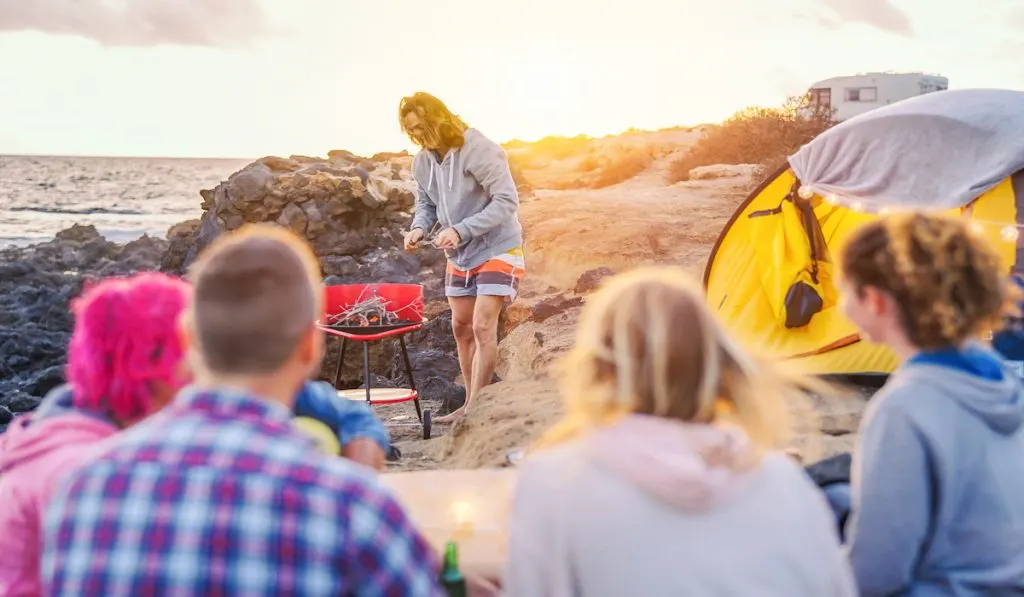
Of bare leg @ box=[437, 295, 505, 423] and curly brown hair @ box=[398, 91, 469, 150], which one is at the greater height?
curly brown hair @ box=[398, 91, 469, 150]

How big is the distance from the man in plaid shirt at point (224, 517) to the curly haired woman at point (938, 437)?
1.01 m

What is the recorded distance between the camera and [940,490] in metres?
1.98

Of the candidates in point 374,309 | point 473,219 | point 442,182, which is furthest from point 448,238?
point 374,309

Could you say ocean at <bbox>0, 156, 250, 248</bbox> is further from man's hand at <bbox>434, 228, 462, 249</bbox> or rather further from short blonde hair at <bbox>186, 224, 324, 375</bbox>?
short blonde hair at <bbox>186, 224, 324, 375</bbox>

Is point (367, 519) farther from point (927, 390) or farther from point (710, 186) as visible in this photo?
point (710, 186)

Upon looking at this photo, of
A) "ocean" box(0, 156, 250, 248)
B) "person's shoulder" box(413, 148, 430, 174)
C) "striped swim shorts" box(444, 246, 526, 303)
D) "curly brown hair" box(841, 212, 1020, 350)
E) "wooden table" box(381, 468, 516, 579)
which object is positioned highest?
"person's shoulder" box(413, 148, 430, 174)

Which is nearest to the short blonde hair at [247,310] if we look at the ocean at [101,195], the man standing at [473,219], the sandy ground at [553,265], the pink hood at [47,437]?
the pink hood at [47,437]

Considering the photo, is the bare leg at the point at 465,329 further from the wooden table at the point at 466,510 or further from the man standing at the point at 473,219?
the wooden table at the point at 466,510

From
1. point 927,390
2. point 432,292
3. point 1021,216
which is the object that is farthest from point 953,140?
point 432,292

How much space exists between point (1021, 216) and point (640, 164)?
21179mm

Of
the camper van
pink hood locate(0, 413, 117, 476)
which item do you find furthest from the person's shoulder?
the camper van

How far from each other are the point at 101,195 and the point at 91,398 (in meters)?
57.5

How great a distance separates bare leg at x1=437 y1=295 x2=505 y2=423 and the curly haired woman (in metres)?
3.55

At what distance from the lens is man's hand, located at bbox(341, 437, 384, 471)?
2.39m
